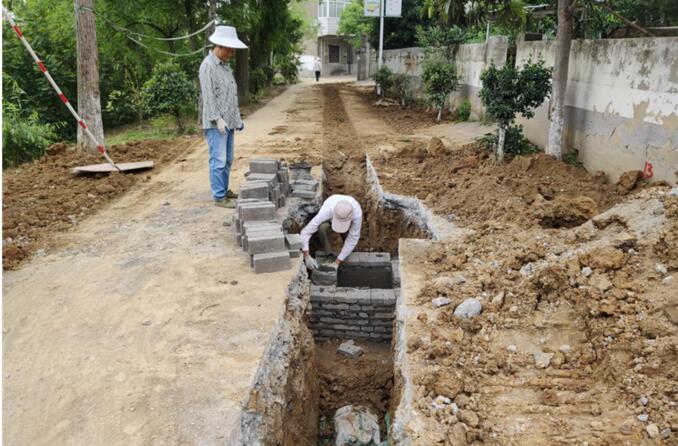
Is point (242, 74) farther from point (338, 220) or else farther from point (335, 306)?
point (335, 306)

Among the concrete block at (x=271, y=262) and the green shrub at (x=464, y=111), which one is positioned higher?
the green shrub at (x=464, y=111)

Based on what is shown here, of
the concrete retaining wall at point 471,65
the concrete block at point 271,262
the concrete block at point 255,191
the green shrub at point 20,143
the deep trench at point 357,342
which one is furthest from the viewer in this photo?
the concrete retaining wall at point 471,65

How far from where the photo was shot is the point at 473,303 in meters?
4.10

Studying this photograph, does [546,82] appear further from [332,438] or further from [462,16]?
[332,438]

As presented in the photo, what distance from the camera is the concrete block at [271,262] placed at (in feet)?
16.5

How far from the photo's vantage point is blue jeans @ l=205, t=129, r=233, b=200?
643cm

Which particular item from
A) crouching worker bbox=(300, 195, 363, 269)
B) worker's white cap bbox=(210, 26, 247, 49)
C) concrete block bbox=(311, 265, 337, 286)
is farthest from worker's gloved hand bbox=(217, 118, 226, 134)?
concrete block bbox=(311, 265, 337, 286)

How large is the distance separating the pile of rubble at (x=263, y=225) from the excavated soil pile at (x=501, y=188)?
208 centimetres

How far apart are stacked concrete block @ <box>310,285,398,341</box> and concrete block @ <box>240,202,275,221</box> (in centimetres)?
124

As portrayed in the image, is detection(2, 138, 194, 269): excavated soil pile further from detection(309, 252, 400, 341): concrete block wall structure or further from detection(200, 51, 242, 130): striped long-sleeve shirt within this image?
detection(309, 252, 400, 341): concrete block wall structure

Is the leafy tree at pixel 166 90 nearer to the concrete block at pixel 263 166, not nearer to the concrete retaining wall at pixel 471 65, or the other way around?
the concrete block at pixel 263 166

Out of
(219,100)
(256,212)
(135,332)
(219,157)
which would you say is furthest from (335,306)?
(219,100)

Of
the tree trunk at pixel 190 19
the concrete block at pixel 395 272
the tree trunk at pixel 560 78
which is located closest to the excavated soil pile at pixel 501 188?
the tree trunk at pixel 560 78

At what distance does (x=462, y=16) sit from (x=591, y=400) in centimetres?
637
